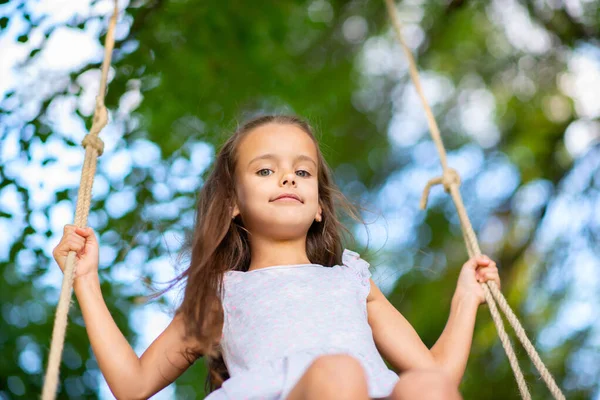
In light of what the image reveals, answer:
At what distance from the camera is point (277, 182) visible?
1.69 meters

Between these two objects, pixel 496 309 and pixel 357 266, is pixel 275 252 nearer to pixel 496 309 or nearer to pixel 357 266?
A: pixel 357 266

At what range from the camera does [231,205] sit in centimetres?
178

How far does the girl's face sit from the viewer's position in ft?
5.49

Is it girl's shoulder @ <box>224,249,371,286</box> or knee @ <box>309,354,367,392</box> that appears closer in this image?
knee @ <box>309,354,367,392</box>

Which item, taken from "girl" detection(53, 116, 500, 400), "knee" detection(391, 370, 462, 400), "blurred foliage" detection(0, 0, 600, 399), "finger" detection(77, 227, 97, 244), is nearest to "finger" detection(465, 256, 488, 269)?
"girl" detection(53, 116, 500, 400)

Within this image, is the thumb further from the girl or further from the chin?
the chin

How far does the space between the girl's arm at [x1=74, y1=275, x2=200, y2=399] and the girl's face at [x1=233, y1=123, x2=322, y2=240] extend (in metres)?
0.29

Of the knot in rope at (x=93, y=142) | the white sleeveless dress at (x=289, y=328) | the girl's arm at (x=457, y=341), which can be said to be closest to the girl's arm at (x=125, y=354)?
the white sleeveless dress at (x=289, y=328)

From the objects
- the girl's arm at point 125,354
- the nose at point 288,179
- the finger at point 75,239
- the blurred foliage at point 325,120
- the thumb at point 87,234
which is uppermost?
the blurred foliage at point 325,120

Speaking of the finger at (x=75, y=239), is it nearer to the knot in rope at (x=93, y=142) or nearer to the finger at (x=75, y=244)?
the finger at (x=75, y=244)

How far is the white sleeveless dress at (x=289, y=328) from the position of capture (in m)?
1.38

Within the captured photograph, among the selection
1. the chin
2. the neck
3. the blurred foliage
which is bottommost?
the neck

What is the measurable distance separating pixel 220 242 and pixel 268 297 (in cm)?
23

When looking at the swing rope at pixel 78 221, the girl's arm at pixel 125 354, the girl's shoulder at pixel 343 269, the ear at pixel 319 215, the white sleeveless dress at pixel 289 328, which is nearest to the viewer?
the swing rope at pixel 78 221
